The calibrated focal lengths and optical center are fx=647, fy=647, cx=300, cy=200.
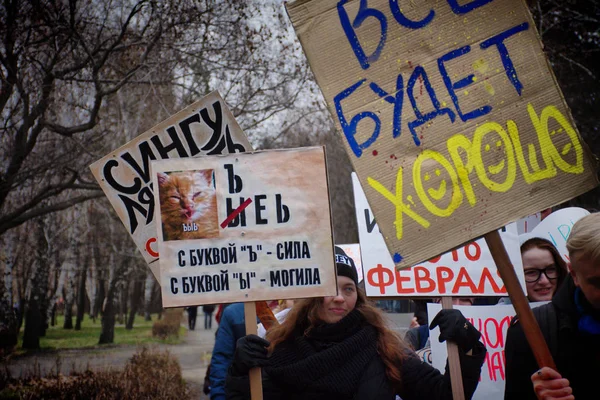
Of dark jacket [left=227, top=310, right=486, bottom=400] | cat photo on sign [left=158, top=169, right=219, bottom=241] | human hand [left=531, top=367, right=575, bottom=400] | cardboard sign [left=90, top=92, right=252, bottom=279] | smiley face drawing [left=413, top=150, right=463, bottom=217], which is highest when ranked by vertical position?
cardboard sign [left=90, top=92, right=252, bottom=279]

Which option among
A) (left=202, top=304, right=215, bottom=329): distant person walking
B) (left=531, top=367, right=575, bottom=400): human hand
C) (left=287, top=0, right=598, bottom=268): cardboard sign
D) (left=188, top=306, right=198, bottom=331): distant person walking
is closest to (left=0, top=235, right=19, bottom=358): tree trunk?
(left=287, top=0, right=598, bottom=268): cardboard sign

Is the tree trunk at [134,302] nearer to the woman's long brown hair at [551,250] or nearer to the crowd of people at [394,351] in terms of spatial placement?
the woman's long brown hair at [551,250]

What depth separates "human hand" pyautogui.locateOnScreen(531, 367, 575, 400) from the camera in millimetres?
2426

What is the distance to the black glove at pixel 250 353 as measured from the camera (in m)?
3.01

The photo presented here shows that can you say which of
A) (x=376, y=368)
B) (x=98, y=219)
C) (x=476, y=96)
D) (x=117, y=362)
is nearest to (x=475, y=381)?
(x=376, y=368)

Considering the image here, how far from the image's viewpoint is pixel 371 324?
341cm

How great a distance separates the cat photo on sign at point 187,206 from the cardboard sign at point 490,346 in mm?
1740

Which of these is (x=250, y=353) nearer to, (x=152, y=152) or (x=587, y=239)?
(x=152, y=152)

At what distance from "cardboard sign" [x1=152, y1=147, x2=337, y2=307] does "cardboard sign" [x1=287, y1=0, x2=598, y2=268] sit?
0.60 meters

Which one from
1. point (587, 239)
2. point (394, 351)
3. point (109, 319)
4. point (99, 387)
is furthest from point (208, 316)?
point (587, 239)

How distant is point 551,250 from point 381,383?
153cm

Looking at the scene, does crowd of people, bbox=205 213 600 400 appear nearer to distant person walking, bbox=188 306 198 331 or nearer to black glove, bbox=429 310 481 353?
black glove, bbox=429 310 481 353

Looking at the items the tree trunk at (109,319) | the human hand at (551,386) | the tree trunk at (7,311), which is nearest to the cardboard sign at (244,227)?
the human hand at (551,386)

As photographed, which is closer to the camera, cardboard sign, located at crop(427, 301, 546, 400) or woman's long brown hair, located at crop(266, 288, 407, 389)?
woman's long brown hair, located at crop(266, 288, 407, 389)
